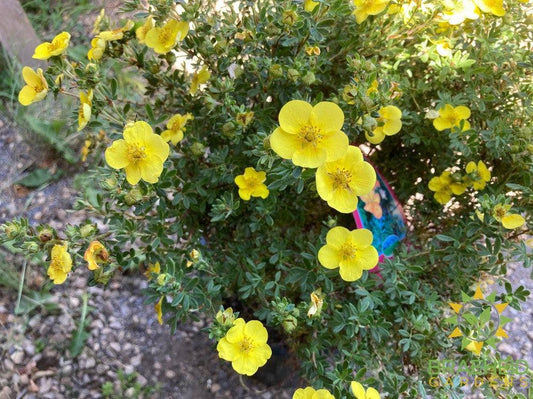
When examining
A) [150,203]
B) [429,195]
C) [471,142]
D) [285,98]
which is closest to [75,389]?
[150,203]

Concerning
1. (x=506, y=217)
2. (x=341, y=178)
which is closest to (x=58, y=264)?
(x=341, y=178)

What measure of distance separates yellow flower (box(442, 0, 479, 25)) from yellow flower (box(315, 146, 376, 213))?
552 millimetres

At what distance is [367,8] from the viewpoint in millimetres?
1296

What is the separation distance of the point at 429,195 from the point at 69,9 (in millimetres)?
2542

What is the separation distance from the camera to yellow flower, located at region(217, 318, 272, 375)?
1170mm

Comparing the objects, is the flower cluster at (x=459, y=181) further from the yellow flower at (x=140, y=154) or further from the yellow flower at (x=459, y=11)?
the yellow flower at (x=140, y=154)

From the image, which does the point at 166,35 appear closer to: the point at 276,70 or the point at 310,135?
the point at 276,70

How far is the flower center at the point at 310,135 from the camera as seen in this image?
1.07 metres

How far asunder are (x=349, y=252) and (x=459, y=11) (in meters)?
0.74

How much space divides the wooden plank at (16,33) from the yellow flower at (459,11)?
2126 mm

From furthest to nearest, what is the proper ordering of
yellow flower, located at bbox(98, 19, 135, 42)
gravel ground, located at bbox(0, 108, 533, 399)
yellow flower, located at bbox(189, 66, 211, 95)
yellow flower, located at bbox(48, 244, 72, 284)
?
gravel ground, located at bbox(0, 108, 533, 399)
yellow flower, located at bbox(189, 66, 211, 95)
yellow flower, located at bbox(98, 19, 135, 42)
yellow flower, located at bbox(48, 244, 72, 284)

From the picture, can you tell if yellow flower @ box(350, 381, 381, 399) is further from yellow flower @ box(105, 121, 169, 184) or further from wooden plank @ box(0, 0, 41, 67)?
wooden plank @ box(0, 0, 41, 67)

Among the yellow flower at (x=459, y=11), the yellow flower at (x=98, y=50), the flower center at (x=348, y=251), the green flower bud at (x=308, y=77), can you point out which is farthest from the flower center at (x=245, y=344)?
the yellow flower at (x=459, y=11)

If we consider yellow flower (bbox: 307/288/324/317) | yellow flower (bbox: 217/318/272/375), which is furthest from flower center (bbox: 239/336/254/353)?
yellow flower (bbox: 307/288/324/317)
